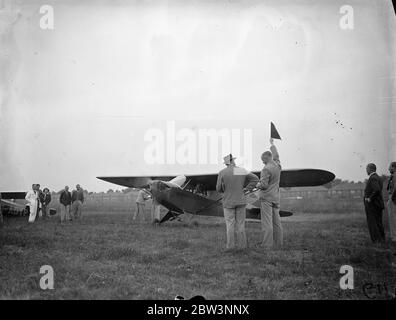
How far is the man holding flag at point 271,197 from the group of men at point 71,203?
208 cm

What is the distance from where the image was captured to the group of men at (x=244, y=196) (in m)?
3.94

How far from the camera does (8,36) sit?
12.3ft

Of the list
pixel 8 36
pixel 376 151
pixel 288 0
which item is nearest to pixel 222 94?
pixel 288 0

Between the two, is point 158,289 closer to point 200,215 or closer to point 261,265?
point 261,265

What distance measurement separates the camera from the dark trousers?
12.3 ft

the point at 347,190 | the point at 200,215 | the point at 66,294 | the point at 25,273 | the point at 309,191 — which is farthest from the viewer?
the point at 200,215

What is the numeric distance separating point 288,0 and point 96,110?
2386 mm

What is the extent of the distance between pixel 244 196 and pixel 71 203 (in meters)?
2.00

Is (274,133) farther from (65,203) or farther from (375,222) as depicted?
(65,203)

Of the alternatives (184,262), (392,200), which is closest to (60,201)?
(184,262)

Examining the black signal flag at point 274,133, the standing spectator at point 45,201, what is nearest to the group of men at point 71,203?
the standing spectator at point 45,201

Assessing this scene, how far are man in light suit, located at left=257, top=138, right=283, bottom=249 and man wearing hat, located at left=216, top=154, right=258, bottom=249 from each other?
0.50 feet

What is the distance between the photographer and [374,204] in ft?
13.0

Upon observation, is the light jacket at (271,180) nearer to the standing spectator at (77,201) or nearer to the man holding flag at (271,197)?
the man holding flag at (271,197)
